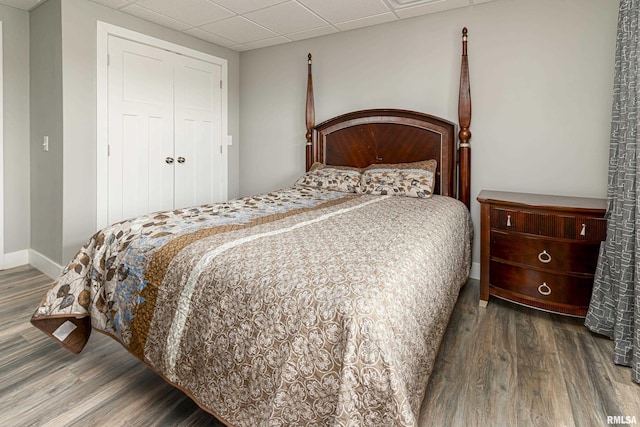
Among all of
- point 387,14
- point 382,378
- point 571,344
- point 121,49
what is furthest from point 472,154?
point 121,49

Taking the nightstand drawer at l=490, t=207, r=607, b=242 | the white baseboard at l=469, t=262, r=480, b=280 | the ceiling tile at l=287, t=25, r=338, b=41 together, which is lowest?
the white baseboard at l=469, t=262, r=480, b=280

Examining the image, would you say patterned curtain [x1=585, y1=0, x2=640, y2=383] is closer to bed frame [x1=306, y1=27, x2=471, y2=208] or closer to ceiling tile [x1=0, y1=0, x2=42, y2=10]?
bed frame [x1=306, y1=27, x2=471, y2=208]

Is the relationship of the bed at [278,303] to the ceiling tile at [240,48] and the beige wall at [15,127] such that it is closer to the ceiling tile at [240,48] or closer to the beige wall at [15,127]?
the beige wall at [15,127]

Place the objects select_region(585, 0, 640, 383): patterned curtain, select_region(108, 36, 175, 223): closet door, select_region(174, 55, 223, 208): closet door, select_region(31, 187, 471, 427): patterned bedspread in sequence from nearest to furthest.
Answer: select_region(31, 187, 471, 427): patterned bedspread, select_region(585, 0, 640, 383): patterned curtain, select_region(108, 36, 175, 223): closet door, select_region(174, 55, 223, 208): closet door

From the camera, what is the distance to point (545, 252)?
7.80 feet

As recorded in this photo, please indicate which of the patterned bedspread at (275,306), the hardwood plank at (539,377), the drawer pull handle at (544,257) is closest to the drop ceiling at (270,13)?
the patterned bedspread at (275,306)

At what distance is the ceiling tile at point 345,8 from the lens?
2959mm

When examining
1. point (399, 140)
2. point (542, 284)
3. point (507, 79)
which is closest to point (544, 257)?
point (542, 284)

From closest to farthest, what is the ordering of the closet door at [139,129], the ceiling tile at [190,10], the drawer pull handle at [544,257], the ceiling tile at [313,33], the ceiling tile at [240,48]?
the drawer pull handle at [544,257] → the ceiling tile at [190,10] → the closet door at [139,129] → the ceiling tile at [313,33] → the ceiling tile at [240,48]

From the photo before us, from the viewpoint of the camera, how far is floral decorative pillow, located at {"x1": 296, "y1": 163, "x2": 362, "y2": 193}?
3238mm

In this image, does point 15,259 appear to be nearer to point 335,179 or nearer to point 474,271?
point 335,179

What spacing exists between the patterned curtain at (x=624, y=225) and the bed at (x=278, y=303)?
0.80 m

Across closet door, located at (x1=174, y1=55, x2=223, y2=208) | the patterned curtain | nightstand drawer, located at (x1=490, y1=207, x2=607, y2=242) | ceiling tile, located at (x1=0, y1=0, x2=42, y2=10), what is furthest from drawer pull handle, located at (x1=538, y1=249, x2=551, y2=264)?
ceiling tile, located at (x1=0, y1=0, x2=42, y2=10)

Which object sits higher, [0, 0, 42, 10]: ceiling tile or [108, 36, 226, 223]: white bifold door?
[0, 0, 42, 10]: ceiling tile
